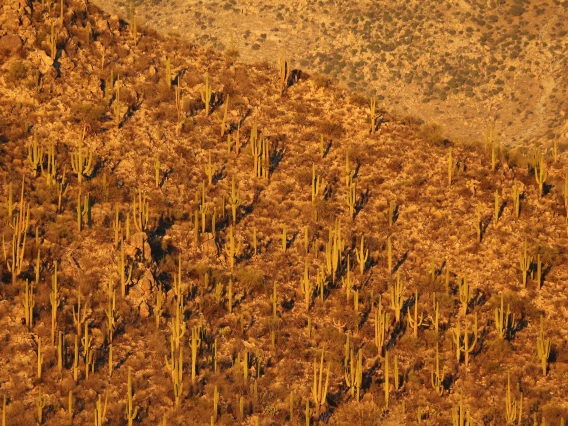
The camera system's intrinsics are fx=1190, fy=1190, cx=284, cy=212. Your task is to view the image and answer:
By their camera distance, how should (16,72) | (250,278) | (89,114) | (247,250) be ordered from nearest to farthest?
(250,278) < (247,250) < (89,114) < (16,72)

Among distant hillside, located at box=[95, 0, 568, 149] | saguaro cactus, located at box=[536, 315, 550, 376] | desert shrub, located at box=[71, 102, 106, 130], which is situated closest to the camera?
saguaro cactus, located at box=[536, 315, 550, 376]

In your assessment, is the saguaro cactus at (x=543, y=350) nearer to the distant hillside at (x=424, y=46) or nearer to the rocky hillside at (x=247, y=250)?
the rocky hillside at (x=247, y=250)

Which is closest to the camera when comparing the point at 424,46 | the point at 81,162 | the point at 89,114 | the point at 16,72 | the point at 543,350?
the point at 543,350

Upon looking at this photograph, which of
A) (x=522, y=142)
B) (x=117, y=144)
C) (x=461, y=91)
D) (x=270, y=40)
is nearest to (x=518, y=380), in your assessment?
(x=117, y=144)

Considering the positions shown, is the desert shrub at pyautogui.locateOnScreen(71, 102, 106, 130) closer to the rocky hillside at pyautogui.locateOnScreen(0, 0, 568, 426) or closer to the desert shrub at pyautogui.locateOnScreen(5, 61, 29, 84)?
the rocky hillside at pyautogui.locateOnScreen(0, 0, 568, 426)

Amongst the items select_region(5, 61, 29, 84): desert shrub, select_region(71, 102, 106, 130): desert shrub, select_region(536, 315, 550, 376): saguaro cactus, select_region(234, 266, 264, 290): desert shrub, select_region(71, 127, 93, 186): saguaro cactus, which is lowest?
select_region(536, 315, 550, 376): saguaro cactus

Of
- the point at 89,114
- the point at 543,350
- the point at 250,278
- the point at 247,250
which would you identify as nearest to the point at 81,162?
the point at 89,114

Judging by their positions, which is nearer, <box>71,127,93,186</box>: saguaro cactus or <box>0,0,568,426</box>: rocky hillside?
<box>0,0,568,426</box>: rocky hillside

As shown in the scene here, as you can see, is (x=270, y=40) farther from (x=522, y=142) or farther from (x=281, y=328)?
(x=281, y=328)

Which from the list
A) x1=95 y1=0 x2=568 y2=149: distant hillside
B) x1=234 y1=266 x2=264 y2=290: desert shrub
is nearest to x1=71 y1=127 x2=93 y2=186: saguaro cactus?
x1=234 y1=266 x2=264 y2=290: desert shrub

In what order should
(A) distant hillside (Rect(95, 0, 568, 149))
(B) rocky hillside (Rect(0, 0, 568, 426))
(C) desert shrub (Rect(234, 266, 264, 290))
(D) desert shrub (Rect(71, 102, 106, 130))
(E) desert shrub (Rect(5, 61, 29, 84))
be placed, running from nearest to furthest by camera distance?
(B) rocky hillside (Rect(0, 0, 568, 426))
(C) desert shrub (Rect(234, 266, 264, 290))
(D) desert shrub (Rect(71, 102, 106, 130))
(E) desert shrub (Rect(5, 61, 29, 84))
(A) distant hillside (Rect(95, 0, 568, 149))

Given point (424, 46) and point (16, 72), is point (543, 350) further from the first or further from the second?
point (424, 46)
